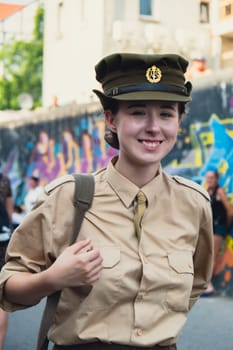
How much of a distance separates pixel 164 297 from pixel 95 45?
889 inches

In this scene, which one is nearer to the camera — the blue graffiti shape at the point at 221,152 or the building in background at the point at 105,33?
the blue graffiti shape at the point at 221,152

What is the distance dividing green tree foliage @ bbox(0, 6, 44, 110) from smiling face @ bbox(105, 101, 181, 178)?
46734mm

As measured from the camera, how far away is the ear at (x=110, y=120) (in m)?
2.51

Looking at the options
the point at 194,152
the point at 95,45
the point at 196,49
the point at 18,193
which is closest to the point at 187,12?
the point at 196,49

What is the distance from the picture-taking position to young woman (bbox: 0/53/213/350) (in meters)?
2.33

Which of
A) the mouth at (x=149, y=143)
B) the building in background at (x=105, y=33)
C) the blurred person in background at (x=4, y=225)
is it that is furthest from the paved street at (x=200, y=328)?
the building in background at (x=105, y=33)

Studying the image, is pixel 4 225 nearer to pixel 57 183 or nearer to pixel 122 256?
pixel 57 183

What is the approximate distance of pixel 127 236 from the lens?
2.40 m

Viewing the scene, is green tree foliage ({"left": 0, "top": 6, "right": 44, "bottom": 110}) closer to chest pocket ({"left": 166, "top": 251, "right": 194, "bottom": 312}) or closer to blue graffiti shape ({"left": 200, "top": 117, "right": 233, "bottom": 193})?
blue graffiti shape ({"left": 200, "top": 117, "right": 233, "bottom": 193})

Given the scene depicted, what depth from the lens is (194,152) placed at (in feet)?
31.7

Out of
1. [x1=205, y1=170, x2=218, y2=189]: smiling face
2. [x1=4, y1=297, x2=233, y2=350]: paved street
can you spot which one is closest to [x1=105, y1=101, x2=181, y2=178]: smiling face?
[x1=4, y1=297, x2=233, y2=350]: paved street

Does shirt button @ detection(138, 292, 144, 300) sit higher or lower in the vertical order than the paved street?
higher

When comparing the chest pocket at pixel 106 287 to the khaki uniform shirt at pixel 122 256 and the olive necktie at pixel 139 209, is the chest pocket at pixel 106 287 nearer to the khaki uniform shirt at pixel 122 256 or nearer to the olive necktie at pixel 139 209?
the khaki uniform shirt at pixel 122 256

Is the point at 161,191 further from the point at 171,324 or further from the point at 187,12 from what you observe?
the point at 187,12
